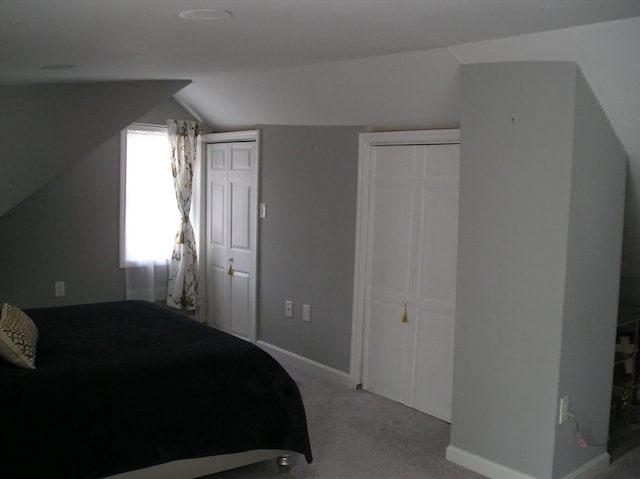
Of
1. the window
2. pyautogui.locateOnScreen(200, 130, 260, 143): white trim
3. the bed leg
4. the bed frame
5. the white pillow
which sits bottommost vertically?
the bed leg

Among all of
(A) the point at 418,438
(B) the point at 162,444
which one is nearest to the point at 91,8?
(B) the point at 162,444

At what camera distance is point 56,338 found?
330cm

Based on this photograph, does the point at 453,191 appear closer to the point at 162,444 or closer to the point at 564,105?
the point at 564,105

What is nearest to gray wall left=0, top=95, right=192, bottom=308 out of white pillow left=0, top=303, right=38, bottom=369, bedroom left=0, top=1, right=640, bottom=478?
bedroom left=0, top=1, right=640, bottom=478

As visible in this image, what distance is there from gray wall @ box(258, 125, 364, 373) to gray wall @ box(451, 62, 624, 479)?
1382 millimetres

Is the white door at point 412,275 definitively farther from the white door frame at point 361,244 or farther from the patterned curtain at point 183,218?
the patterned curtain at point 183,218

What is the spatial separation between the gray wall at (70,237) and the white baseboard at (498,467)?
3.38 metres

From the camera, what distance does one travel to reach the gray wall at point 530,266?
308cm

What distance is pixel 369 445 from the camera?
3.74 meters

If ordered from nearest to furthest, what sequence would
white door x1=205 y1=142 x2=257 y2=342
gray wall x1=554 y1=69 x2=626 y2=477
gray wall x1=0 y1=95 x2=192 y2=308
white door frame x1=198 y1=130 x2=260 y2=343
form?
gray wall x1=554 y1=69 x2=626 y2=477 < gray wall x1=0 y1=95 x2=192 y2=308 < white door frame x1=198 y1=130 x2=260 y2=343 < white door x1=205 y1=142 x2=257 y2=342

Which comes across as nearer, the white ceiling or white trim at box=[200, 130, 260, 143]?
the white ceiling

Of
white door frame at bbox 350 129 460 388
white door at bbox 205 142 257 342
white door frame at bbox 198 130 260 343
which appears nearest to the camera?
white door frame at bbox 350 129 460 388

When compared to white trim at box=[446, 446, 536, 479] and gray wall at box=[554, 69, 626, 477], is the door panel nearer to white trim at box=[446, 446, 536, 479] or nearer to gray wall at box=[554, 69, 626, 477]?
white trim at box=[446, 446, 536, 479]

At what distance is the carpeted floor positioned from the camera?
11.1 ft
